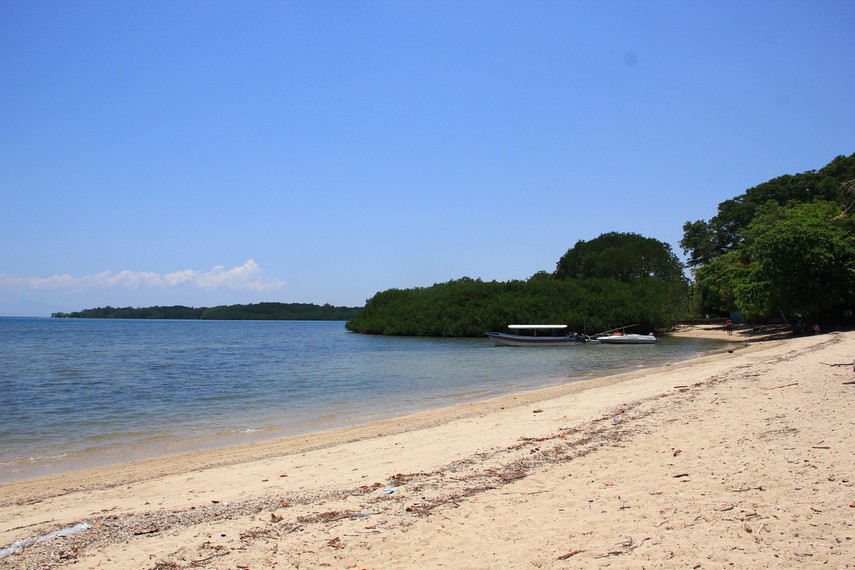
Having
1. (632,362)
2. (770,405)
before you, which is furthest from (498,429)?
(632,362)

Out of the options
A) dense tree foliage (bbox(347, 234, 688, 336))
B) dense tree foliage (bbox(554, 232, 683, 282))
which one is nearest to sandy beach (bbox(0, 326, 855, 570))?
dense tree foliage (bbox(347, 234, 688, 336))

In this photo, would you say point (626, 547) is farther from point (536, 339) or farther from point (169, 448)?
point (536, 339)

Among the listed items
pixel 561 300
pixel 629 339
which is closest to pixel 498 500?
pixel 629 339

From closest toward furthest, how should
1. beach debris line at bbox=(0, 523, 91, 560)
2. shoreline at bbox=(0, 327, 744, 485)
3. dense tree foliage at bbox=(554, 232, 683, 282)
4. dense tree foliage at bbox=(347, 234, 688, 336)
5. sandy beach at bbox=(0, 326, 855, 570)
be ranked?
1. sandy beach at bbox=(0, 326, 855, 570)
2. beach debris line at bbox=(0, 523, 91, 560)
3. shoreline at bbox=(0, 327, 744, 485)
4. dense tree foliage at bbox=(347, 234, 688, 336)
5. dense tree foliage at bbox=(554, 232, 683, 282)

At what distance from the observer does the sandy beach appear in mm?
5180

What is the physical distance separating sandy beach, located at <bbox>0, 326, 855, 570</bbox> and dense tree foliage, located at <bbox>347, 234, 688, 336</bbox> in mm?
55409

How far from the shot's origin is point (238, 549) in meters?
5.52

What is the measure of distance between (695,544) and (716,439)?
14.0ft

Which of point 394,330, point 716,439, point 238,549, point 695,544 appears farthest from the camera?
point 394,330

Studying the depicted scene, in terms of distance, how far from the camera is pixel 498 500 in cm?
675

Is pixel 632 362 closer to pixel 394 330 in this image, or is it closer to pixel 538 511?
pixel 538 511

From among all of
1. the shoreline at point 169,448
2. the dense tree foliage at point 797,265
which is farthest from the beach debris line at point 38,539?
the dense tree foliage at point 797,265

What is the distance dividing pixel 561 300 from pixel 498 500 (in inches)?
2548

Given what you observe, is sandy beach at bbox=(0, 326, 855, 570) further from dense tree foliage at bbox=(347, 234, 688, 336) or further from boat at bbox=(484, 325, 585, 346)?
dense tree foliage at bbox=(347, 234, 688, 336)
